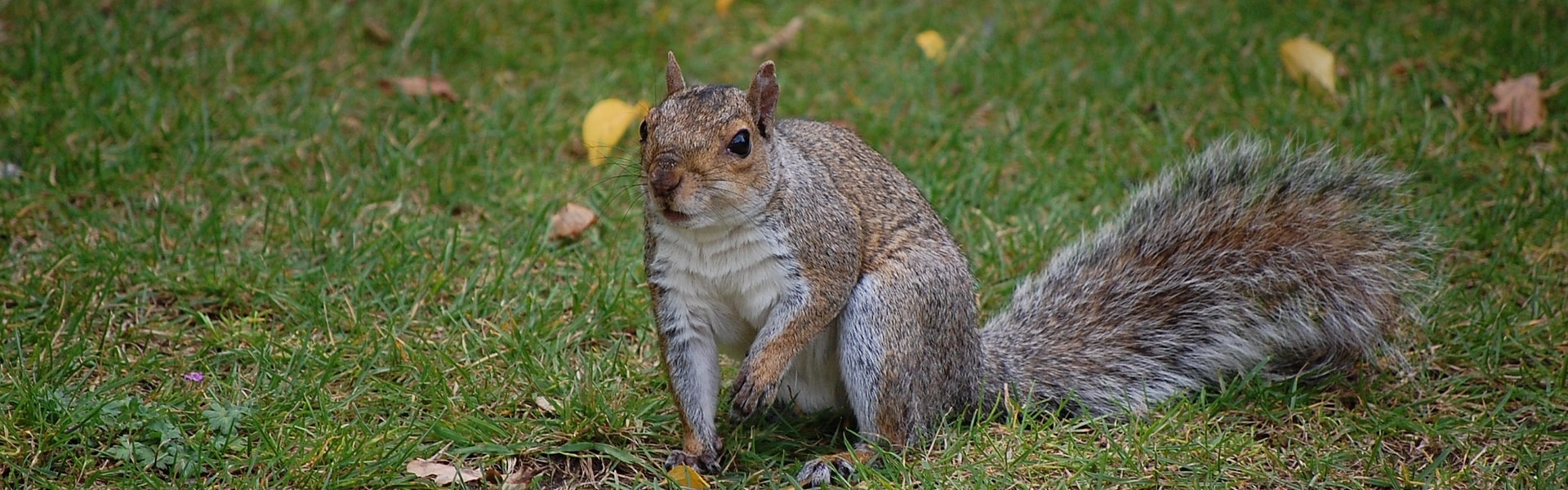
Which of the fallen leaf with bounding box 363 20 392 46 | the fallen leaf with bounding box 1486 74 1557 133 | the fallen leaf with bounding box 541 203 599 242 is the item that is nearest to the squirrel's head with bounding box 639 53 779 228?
the fallen leaf with bounding box 541 203 599 242

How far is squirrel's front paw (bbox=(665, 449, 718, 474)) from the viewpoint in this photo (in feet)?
7.84

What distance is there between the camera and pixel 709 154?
2.12 metres

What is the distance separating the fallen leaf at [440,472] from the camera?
2.30 m

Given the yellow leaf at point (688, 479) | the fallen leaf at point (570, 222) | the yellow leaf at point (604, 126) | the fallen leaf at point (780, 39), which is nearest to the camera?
the yellow leaf at point (688, 479)

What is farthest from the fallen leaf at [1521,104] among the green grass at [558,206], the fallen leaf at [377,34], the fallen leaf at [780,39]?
the fallen leaf at [377,34]

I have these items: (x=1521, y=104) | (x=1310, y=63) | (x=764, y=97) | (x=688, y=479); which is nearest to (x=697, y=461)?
(x=688, y=479)

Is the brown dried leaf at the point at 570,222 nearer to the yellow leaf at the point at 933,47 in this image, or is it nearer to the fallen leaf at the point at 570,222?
the fallen leaf at the point at 570,222

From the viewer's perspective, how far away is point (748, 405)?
7.47ft

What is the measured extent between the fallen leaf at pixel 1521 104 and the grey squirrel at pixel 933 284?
114 cm

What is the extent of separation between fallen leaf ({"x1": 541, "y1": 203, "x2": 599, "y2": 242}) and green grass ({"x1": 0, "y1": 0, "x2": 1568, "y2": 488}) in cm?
3

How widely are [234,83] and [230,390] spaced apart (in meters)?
1.46

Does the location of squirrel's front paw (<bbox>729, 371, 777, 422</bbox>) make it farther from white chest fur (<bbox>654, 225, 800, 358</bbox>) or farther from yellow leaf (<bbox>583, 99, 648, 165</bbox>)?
yellow leaf (<bbox>583, 99, 648, 165</bbox>)

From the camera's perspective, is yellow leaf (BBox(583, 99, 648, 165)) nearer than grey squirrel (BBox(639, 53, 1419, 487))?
No

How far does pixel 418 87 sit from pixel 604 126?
0.60 metres
